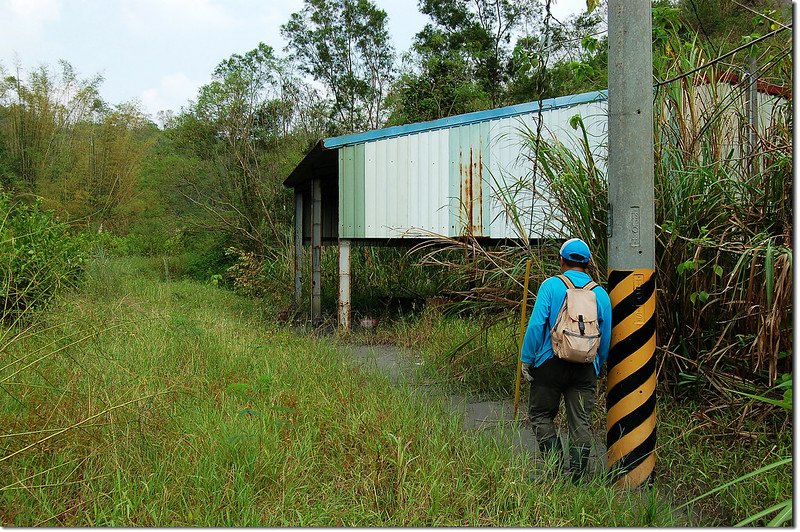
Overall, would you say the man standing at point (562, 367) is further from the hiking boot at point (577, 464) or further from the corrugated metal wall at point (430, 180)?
the corrugated metal wall at point (430, 180)

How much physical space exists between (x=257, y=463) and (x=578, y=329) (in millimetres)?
2175

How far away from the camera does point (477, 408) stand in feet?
20.8

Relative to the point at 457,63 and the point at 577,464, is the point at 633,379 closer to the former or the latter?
the point at 577,464

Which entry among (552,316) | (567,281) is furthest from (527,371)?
(567,281)

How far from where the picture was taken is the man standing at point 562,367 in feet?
14.8

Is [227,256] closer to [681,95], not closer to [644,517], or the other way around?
[681,95]

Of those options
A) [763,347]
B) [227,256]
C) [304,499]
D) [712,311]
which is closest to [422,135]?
[712,311]

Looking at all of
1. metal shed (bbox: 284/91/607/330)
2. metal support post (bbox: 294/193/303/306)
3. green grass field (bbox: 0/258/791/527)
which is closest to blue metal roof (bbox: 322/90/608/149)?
metal shed (bbox: 284/91/607/330)

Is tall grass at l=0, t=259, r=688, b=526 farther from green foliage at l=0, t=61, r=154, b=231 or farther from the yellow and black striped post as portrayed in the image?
green foliage at l=0, t=61, r=154, b=231

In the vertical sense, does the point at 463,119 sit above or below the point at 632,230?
above

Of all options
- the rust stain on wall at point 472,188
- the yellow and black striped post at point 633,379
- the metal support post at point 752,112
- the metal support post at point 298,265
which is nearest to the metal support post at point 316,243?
the metal support post at point 298,265

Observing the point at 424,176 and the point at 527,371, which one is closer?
the point at 527,371

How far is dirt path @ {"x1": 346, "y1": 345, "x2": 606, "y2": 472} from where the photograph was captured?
4965 mm

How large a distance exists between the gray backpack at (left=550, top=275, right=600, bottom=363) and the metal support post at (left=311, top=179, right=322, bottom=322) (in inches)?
347
